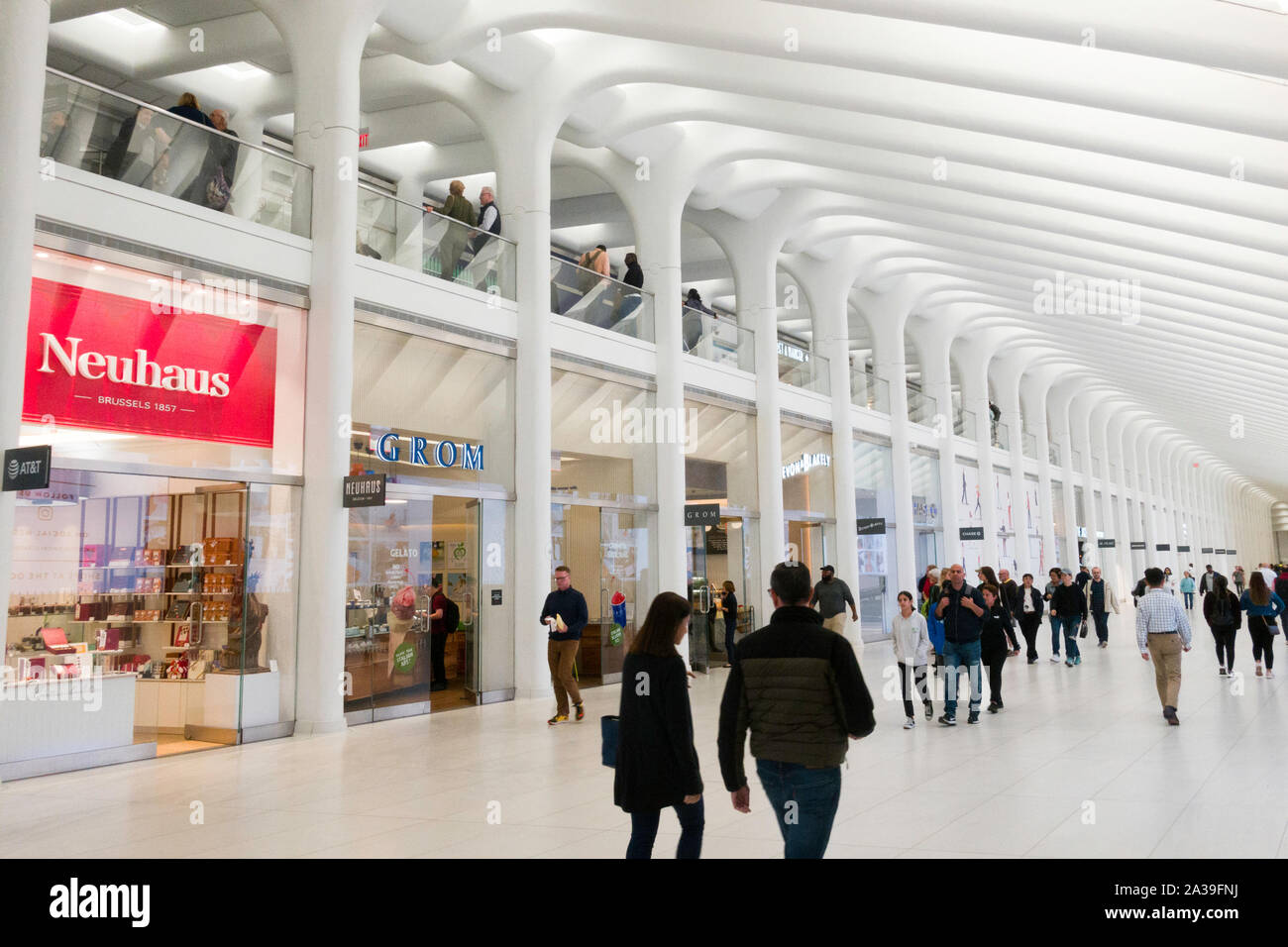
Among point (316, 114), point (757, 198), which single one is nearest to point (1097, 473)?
point (757, 198)

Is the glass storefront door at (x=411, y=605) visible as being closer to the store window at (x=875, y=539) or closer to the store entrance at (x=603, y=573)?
the store entrance at (x=603, y=573)

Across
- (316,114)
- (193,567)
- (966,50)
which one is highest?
(966,50)

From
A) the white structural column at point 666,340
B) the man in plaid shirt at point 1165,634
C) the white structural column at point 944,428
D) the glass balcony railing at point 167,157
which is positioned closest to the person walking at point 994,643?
the man in plaid shirt at point 1165,634

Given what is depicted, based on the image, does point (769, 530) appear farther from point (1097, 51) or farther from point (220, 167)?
point (220, 167)

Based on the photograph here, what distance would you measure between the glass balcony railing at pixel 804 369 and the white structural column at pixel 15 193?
14723 millimetres

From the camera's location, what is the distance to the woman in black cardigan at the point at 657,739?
4211 mm

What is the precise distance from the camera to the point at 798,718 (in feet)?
12.8

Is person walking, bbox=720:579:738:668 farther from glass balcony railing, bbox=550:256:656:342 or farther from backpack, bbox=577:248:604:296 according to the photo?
backpack, bbox=577:248:604:296

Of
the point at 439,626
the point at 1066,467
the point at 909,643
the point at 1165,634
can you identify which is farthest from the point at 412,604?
the point at 1066,467

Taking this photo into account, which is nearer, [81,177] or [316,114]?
[81,177]
